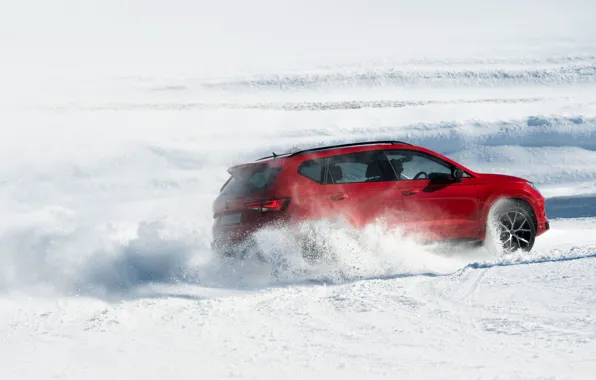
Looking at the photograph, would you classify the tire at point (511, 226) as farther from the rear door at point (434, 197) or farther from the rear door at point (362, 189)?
the rear door at point (362, 189)

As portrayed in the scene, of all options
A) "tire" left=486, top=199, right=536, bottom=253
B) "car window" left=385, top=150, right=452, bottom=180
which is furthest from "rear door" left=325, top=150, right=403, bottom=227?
"tire" left=486, top=199, right=536, bottom=253

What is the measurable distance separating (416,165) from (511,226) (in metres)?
1.36

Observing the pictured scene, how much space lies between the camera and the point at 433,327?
5.96 m

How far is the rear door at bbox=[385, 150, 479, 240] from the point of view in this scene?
856 cm

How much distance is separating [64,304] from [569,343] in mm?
4486

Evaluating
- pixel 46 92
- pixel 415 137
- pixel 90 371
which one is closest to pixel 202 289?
pixel 90 371

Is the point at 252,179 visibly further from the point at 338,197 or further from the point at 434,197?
the point at 434,197

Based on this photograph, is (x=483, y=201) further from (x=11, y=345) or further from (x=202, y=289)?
(x=11, y=345)

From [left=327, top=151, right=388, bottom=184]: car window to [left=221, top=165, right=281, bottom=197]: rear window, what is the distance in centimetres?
61

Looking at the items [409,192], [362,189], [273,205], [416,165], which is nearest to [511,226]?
[416,165]

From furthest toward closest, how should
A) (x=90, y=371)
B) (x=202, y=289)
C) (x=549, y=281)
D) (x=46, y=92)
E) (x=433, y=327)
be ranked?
(x=46, y=92)
(x=202, y=289)
(x=549, y=281)
(x=433, y=327)
(x=90, y=371)

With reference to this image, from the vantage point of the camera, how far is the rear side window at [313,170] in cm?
816

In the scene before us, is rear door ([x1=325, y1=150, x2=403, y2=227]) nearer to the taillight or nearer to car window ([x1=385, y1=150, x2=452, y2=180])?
car window ([x1=385, y1=150, x2=452, y2=180])

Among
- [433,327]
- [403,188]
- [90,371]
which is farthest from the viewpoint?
[403,188]
